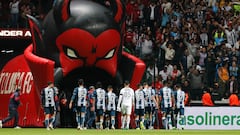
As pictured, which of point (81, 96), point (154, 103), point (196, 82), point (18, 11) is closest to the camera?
point (81, 96)

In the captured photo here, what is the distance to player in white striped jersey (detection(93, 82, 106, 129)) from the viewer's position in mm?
32312

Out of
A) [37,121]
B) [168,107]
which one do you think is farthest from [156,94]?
[37,121]

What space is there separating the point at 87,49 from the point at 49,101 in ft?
8.89

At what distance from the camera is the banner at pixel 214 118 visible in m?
33.1

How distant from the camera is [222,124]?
33156 mm

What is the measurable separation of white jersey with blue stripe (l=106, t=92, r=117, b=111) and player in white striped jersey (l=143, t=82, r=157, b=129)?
4.71 ft

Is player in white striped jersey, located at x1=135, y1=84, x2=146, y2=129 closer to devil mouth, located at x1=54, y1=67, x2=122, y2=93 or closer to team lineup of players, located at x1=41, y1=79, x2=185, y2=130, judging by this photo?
team lineup of players, located at x1=41, y1=79, x2=185, y2=130

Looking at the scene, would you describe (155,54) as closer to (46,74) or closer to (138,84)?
(138,84)

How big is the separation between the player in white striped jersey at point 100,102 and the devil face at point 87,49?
0.93 meters

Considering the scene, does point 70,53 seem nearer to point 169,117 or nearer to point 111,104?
point 111,104

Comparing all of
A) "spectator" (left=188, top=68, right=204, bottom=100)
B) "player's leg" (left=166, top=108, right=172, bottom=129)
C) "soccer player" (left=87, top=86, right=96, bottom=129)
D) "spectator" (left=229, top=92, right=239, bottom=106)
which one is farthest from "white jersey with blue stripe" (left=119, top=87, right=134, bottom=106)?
"spectator" (left=229, top=92, right=239, bottom=106)

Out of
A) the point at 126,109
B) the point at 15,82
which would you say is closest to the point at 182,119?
the point at 126,109

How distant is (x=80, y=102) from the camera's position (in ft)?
104

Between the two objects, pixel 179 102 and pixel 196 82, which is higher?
pixel 196 82
